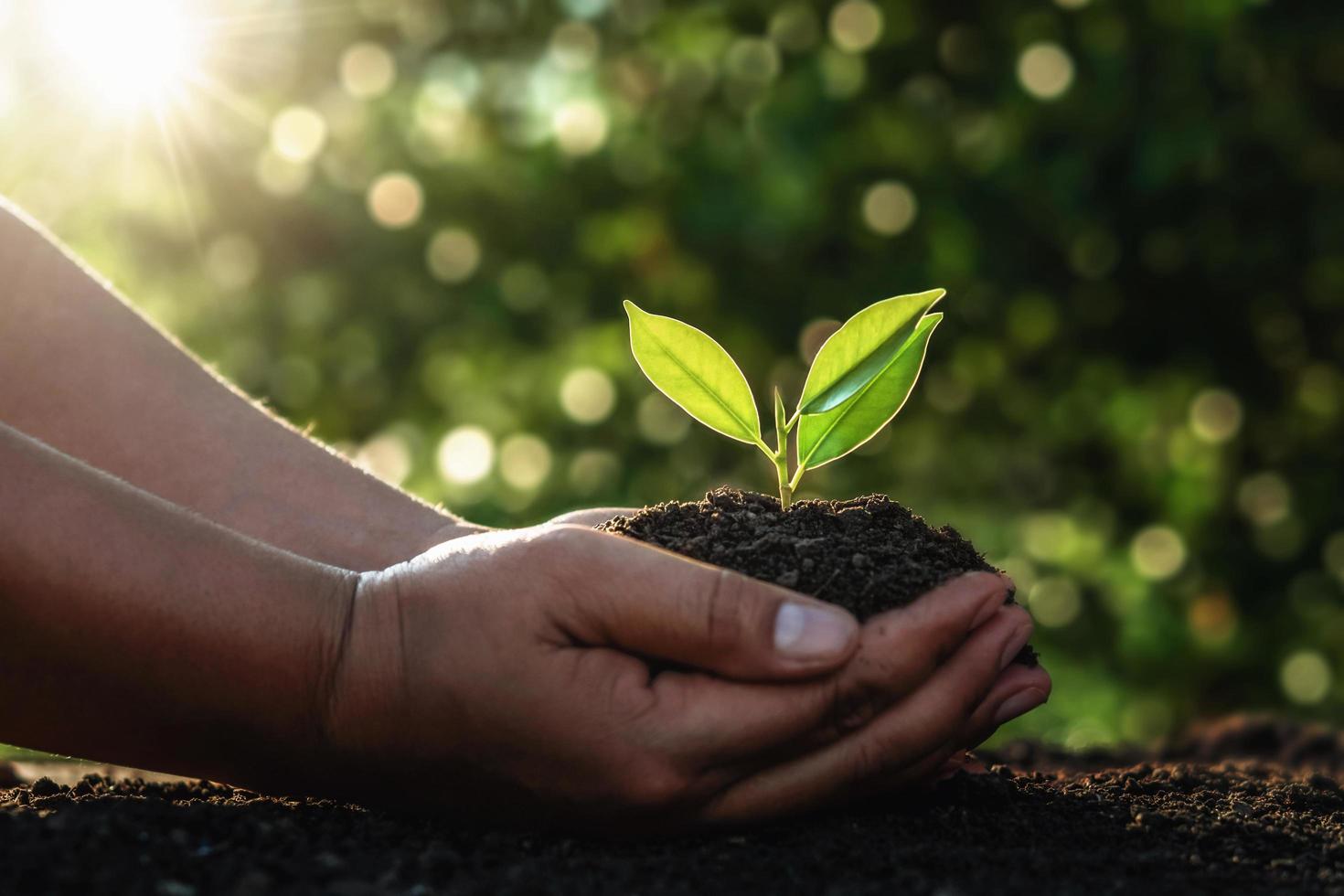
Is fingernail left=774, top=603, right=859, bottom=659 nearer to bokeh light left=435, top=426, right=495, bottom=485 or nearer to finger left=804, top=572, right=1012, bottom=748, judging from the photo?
finger left=804, top=572, right=1012, bottom=748

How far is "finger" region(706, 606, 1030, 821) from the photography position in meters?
1.16

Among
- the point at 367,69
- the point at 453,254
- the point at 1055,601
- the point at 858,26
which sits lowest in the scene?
the point at 1055,601

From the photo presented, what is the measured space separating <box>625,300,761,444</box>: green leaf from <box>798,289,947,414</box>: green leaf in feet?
0.26

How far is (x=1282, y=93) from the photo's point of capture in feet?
→ 10.8

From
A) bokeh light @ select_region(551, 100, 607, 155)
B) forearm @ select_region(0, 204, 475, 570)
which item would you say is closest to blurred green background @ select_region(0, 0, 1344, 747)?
bokeh light @ select_region(551, 100, 607, 155)

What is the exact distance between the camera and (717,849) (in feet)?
3.79

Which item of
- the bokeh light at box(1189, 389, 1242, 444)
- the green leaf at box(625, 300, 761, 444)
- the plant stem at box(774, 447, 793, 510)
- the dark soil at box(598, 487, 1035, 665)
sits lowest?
the dark soil at box(598, 487, 1035, 665)

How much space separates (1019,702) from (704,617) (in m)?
0.44

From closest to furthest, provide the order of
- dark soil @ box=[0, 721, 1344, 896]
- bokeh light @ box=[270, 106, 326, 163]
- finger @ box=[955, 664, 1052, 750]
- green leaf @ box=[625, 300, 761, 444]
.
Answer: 1. dark soil @ box=[0, 721, 1344, 896]
2. finger @ box=[955, 664, 1052, 750]
3. green leaf @ box=[625, 300, 761, 444]
4. bokeh light @ box=[270, 106, 326, 163]

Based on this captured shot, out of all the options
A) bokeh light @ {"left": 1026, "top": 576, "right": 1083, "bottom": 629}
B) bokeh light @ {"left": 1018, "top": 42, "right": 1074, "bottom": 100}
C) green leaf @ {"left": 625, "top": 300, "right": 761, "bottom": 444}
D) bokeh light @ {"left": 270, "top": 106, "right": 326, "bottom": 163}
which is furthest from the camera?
bokeh light @ {"left": 270, "top": 106, "right": 326, "bottom": 163}

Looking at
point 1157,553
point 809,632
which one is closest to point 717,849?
point 809,632

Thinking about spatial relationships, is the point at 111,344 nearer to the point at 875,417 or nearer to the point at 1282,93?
the point at 875,417

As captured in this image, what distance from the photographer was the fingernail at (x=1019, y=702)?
1288 millimetres

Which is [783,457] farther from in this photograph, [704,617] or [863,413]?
[704,617]
